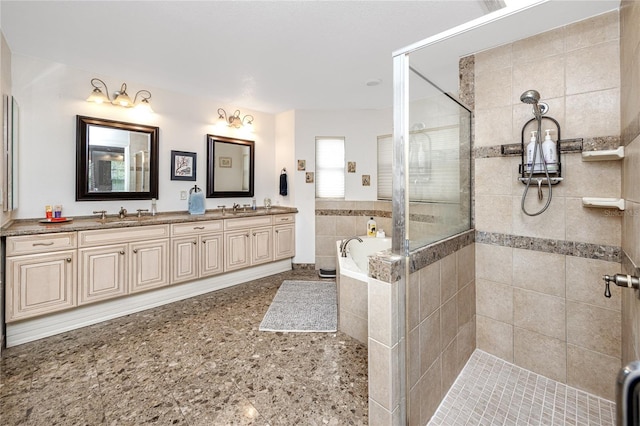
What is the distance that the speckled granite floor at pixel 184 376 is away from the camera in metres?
1.52

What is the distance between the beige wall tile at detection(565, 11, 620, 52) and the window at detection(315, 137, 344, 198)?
2.84 m

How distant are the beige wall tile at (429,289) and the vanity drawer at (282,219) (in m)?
2.76

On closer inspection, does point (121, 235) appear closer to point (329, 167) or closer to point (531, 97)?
point (329, 167)

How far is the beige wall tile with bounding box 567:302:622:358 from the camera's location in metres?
1.67

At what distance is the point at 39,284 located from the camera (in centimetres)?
221

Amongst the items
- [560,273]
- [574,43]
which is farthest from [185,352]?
[574,43]

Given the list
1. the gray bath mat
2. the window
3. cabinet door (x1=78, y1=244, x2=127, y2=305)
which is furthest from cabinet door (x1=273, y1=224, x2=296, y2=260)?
cabinet door (x1=78, y1=244, x2=127, y2=305)

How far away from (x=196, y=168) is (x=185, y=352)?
7.72ft

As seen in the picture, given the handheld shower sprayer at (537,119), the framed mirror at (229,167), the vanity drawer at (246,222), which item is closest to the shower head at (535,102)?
the handheld shower sprayer at (537,119)

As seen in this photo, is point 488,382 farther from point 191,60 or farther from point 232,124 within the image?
point 232,124

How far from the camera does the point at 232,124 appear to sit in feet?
12.8

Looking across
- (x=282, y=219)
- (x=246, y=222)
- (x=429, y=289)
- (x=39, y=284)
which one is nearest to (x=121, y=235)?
(x=39, y=284)

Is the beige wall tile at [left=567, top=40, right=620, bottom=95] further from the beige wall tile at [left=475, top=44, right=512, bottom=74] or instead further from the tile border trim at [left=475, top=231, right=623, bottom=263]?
the tile border trim at [left=475, top=231, right=623, bottom=263]

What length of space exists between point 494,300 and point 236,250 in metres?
2.78
